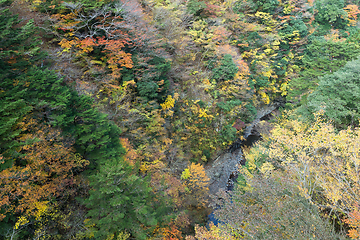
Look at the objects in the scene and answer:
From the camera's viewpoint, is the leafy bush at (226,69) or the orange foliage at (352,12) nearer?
the leafy bush at (226,69)

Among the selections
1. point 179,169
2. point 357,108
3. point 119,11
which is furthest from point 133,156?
point 357,108

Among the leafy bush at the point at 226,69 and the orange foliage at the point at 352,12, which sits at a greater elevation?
the leafy bush at the point at 226,69

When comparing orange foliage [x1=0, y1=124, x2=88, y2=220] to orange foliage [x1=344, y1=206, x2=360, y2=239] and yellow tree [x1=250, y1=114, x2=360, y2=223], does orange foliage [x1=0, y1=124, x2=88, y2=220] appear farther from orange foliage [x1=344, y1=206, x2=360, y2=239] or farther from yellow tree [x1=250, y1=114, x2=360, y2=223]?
orange foliage [x1=344, y1=206, x2=360, y2=239]

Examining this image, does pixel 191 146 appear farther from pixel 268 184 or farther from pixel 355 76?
pixel 355 76

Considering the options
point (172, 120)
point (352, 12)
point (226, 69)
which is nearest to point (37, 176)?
point (172, 120)

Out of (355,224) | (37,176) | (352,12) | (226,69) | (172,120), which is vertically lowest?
(172,120)

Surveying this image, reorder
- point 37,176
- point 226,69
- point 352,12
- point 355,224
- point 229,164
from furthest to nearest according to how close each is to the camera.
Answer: point 352,12
point 229,164
point 226,69
point 37,176
point 355,224

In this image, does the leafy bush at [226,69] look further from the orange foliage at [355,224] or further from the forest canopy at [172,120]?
the orange foliage at [355,224]

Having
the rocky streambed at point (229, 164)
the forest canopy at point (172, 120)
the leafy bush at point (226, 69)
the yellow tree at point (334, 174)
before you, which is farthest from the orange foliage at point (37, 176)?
the leafy bush at point (226, 69)

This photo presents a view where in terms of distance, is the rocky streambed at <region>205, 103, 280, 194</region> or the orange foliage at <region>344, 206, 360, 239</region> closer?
the orange foliage at <region>344, 206, 360, 239</region>

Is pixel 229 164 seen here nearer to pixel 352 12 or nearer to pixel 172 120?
A: pixel 172 120

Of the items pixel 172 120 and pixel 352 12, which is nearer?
pixel 172 120

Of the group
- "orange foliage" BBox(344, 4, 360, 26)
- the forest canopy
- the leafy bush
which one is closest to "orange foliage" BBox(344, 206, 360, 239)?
the forest canopy
